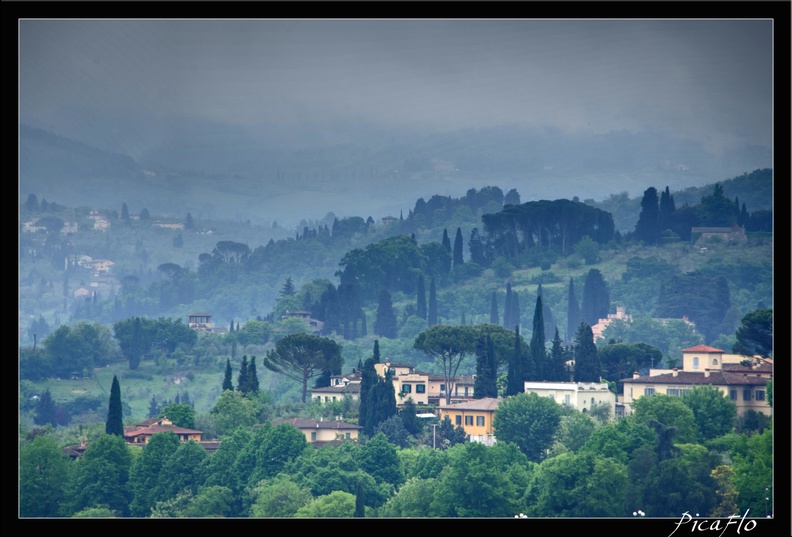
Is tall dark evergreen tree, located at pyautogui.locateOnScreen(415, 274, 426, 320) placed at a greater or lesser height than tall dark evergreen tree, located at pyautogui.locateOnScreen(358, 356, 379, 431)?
greater

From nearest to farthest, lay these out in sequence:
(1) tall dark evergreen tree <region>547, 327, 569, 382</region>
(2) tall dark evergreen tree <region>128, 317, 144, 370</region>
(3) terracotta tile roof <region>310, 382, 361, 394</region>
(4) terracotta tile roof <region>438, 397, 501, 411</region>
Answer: (4) terracotta tile roof <region>438, 397, 501, 411</region> → (1) tall dark evergreen tree <region>547, 327, 569, 382</region> → (3) terracotta tile roof <region>310, 382, 361, 394</region> → (2) tall dark evergreen tree <region>128, 317, 144, 370</region>

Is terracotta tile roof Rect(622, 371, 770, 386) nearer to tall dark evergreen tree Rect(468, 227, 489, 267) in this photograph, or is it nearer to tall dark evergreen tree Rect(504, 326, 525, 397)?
→ tall dark evergreen tree Rect(504, 326, 525, 397)

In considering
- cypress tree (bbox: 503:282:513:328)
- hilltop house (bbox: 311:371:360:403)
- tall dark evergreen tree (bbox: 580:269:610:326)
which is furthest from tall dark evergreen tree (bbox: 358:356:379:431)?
tall dark evergreen tree (bbox: 580:269:610:326)

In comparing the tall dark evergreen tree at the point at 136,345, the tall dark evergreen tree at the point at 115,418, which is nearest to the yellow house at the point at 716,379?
the tall dark evergreen tree at the point at 115,418

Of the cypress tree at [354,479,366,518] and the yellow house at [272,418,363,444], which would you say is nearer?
the cypress tree at [354,479,366,518]

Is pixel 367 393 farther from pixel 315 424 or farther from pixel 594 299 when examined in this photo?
pixel 594 299

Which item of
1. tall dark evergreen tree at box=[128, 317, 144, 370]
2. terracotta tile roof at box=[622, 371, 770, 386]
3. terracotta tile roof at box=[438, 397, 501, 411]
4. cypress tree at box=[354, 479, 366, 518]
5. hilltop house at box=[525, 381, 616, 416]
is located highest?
tall dark evergreen tree at box=[128, 317, 144, 370]

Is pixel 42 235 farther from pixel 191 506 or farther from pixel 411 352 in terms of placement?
pixel 191 506
